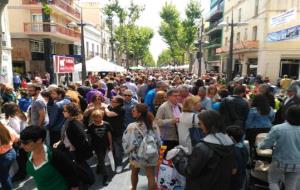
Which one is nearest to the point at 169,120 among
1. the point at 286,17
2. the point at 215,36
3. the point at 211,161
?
the point at 211,161

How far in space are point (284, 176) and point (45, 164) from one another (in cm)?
314

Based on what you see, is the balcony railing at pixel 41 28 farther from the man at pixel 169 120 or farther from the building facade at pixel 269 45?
the man at pixel 169 120

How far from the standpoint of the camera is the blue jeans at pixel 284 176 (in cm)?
392

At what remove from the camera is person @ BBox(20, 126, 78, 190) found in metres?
2.59

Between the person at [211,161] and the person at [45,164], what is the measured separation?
1073 mm

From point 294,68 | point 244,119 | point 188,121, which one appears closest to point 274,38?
point 294,68

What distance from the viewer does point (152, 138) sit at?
13.8 ft

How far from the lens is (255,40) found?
29.5 m

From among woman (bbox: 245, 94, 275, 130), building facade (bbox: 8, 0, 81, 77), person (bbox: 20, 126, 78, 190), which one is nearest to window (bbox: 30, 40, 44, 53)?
building facade (bbox: 8, 0, 81, 77)

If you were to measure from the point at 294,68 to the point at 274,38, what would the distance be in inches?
301

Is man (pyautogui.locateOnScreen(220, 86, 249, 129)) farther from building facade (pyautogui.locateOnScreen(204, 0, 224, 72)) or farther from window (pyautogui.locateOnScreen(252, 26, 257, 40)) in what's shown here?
building facade (pyautogui.locateOnScreen(204, 0, 224, 72))

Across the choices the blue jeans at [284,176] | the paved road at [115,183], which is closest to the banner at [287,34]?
the paved road at [115,183]

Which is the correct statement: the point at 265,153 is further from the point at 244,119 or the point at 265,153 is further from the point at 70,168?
the point at 70,168

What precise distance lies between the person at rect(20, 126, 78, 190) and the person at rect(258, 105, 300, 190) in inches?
98.1
